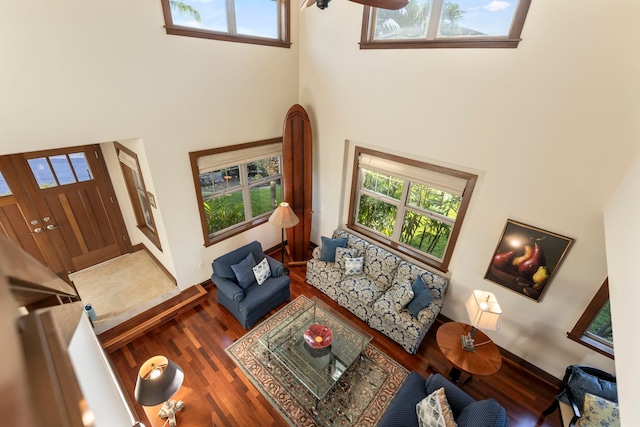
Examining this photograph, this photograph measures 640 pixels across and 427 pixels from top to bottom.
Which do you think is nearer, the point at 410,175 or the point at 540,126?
the point at 540,126

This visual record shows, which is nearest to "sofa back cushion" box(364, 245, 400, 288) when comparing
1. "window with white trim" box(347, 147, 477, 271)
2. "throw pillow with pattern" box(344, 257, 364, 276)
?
"throw pillow with pattern" box(344, 257, 364, 276)

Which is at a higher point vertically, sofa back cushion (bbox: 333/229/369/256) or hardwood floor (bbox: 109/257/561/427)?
sofa back cushion (bbox: 333/229/369/256)

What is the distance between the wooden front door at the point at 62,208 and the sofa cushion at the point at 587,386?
20.0 feet

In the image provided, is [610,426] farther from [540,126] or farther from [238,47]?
[238,47]

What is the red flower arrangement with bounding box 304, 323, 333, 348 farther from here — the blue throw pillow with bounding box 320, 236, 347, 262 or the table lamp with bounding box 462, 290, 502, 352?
the table lamp with bounding box 462, 290, 502, 352

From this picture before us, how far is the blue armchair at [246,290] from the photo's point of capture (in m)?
3.94

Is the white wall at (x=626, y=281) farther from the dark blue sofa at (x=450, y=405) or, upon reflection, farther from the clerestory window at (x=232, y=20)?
the clerestory window at (x=232, y=20)

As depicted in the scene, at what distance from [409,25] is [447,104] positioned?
1024 mm

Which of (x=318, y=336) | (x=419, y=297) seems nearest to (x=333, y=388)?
(x=318, y=336)

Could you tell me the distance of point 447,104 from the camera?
3.33 metres

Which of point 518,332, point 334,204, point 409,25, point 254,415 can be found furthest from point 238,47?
point 518,332

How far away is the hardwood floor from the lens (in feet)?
10.3

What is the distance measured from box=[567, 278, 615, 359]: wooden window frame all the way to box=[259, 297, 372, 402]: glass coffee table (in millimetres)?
2176

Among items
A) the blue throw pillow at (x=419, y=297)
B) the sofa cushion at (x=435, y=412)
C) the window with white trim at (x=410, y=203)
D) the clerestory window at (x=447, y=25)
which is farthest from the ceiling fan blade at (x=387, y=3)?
the blue throw pillow at (x=419, y=297)
